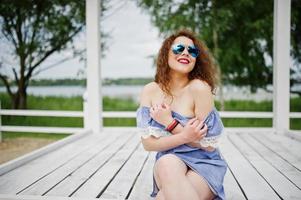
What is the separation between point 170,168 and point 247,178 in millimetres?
1216

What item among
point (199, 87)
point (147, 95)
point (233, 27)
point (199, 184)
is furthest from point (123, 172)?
point (233, 27)

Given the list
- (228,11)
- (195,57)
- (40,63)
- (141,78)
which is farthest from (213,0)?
(195,57)

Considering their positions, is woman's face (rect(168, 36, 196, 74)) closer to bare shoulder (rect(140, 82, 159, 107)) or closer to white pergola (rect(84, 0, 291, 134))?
bare shoulder (rect(140, 82, 159, 107))

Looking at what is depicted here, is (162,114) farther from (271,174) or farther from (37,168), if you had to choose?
(37,168)

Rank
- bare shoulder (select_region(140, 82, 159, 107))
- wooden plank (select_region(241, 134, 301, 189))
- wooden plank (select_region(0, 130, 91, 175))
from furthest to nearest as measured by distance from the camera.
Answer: wooden plank (select_region(0, 130, 91, 175))
wooden plank (select_region(241, 134, 301, 189))
bare shoulder (select_region(140, 82, 159, 107))

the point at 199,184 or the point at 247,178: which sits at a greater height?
the point at 199,184

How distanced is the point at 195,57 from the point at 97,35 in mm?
3512

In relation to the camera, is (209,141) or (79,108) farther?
(79,108)

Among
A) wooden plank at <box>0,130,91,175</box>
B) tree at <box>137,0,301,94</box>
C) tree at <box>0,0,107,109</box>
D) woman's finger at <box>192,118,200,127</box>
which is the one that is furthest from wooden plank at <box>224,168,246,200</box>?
tree at <box>137,0,301,94</box>

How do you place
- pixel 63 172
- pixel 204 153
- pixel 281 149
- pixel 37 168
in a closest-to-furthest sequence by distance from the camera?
pixel 204 153, pixel 63 172, pixel 37 168, pixel 281 149

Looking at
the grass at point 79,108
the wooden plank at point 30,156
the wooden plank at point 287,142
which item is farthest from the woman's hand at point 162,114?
the grass at point 79,108

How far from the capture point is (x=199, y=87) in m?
1.96

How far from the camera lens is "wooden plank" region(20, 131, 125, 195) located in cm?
252

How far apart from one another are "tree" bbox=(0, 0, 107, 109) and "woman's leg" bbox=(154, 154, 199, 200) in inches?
228
